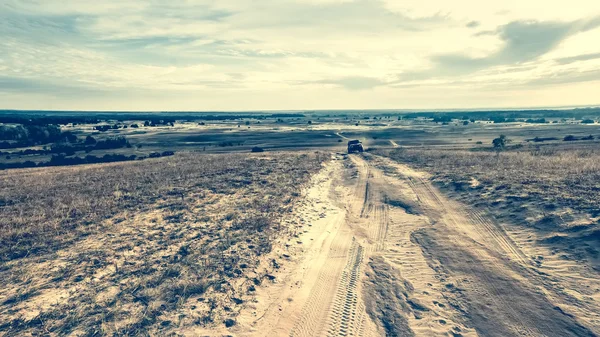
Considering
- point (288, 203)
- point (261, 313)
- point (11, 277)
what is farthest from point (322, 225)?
point (11, 277)

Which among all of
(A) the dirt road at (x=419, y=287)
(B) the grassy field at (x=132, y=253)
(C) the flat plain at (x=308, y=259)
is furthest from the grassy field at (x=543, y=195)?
(B) the grassy field at (x=132, y=253)

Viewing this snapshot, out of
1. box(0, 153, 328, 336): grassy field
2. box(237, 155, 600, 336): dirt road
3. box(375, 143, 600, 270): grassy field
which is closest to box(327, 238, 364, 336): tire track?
box(237, 155, 600, 336): dirt road

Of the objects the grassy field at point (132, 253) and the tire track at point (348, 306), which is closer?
the tire track at point (348, 306)

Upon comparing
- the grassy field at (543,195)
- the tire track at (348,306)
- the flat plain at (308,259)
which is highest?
the grassy field at (543,195)

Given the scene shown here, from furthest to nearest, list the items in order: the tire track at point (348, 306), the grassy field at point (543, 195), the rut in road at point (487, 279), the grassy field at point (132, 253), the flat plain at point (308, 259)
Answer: the grassy field at point (543, 195)
the grassy field at point (132, 253)
the flat plain at point (308, 259)
the tire track at point (348, 306)
the rut in road at point (487, 279)

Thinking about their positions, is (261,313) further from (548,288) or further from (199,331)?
(548,288)

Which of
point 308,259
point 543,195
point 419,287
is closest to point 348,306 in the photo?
point 419,287

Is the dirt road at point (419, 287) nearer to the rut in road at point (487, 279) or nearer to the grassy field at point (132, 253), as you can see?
the rut in road at point (487, 279)
